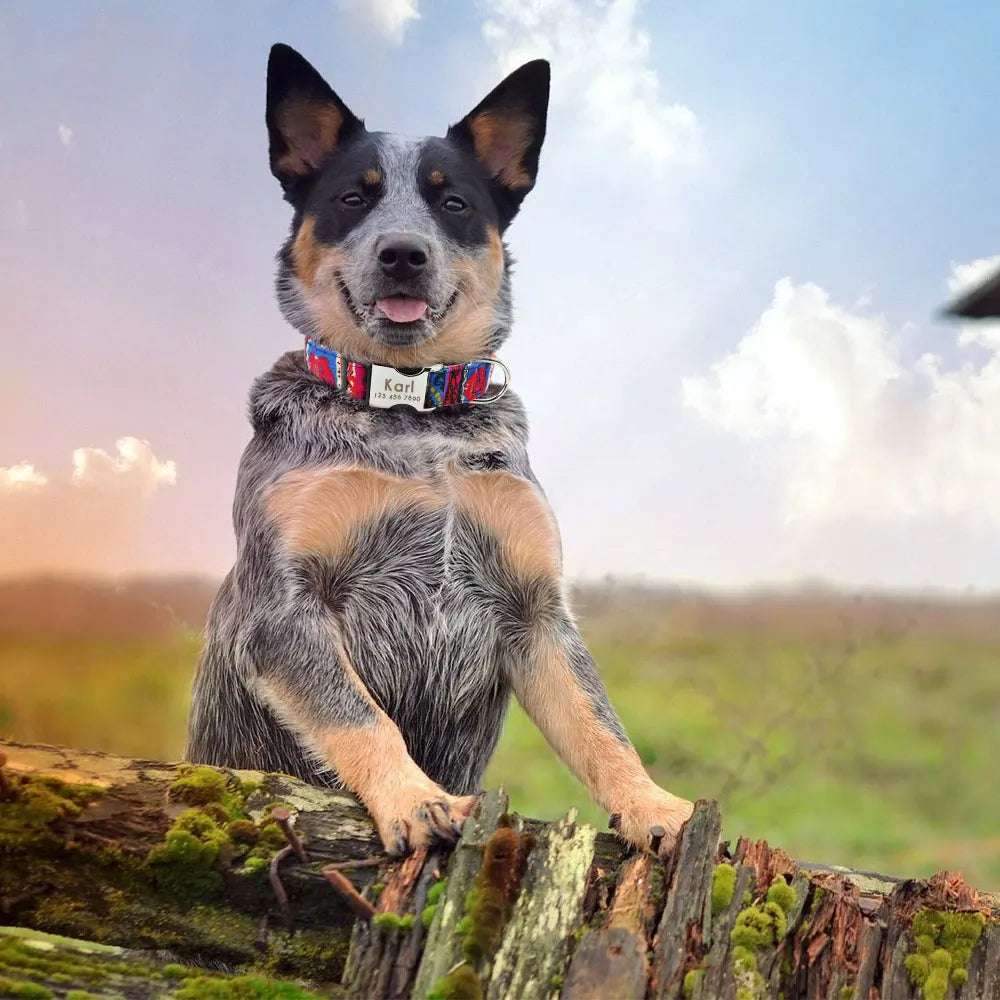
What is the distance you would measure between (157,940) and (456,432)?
76.0 inches

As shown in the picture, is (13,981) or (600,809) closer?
(13,981)

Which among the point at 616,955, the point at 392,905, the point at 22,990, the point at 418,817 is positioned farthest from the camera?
the point at 418,817

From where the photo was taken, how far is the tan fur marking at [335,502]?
3633 millimetres

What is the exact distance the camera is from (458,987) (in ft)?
8.23

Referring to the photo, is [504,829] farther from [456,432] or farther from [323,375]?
[323,375]

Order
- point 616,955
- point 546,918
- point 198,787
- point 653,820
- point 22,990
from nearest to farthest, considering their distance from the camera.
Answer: point 22,990 < point 616,955 < point 546,918 < point 198,787 < point 653,820

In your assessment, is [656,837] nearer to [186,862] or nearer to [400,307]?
[186,862]

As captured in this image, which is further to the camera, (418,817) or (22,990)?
(418,817)

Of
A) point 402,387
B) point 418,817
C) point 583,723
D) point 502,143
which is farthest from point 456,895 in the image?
point 502,143

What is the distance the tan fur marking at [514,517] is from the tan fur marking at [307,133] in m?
1.43

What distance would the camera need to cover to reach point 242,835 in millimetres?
3049

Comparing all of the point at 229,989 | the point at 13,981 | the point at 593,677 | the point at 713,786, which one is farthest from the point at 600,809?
the point at 713,786

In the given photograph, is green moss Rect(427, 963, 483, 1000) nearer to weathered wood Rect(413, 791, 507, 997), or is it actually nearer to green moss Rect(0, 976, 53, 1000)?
weathered wood Rect(413, 791, 507, 997)

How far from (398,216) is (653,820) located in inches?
89.6
